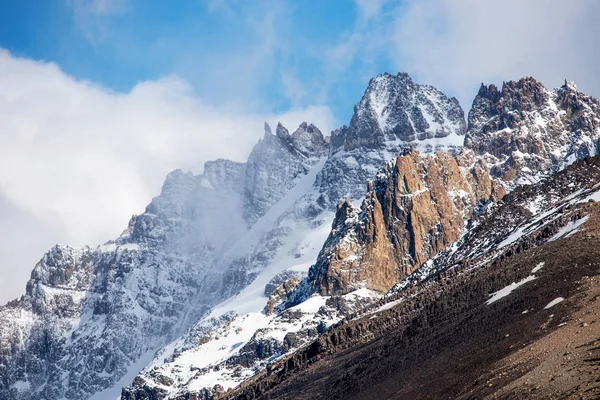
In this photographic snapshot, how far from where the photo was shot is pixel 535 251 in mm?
157625

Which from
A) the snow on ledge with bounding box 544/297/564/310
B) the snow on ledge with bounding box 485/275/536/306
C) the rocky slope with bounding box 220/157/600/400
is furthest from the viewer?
the snow on ledge with bounding box 485/275/536/306

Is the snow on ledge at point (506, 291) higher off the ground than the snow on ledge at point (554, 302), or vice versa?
the snow on ledge at point (506, 291)

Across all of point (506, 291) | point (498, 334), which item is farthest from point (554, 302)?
point (506, 291)

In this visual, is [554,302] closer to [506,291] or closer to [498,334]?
[498,334]

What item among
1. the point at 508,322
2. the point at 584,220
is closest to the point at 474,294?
the point at 584,220

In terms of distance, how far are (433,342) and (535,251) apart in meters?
26.0

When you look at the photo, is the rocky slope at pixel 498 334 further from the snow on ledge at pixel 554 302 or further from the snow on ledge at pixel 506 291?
the snow on ledge at pixel 506 291

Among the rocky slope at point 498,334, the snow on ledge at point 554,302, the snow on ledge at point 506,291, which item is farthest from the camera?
the snow on ledge at point 506,291

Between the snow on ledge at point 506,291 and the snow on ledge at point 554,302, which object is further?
the snow on ledge at point 506,291

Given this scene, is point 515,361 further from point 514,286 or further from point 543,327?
point 514,286

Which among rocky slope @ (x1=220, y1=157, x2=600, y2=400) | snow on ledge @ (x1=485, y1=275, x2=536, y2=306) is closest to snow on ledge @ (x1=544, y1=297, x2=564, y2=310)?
rocky slope @ (x1=220, y1=157, x2=600, y2=400)

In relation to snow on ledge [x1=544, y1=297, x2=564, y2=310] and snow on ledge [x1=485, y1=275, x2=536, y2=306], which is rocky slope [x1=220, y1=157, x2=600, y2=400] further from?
snow on ledge [x1=485, y1=275, x2=536, y2=306]

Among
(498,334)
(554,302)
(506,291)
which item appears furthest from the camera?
(506,291)

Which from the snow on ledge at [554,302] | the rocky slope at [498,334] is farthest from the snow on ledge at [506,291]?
the snow on ledge at [554,302]
